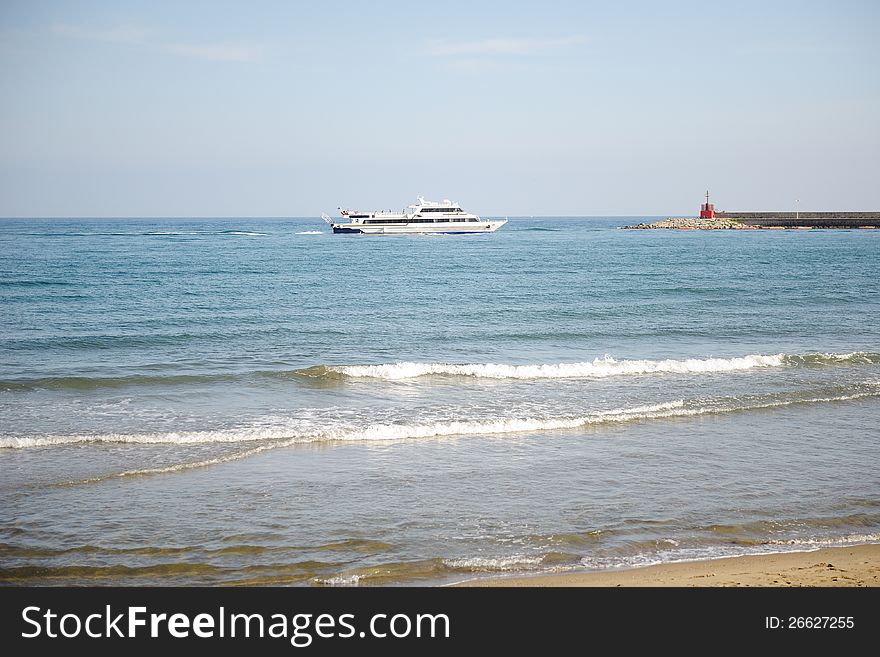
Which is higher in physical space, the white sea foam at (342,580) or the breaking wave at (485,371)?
the breaking wave at (485,371)

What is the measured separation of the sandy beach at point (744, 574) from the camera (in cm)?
738

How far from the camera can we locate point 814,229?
400 ft

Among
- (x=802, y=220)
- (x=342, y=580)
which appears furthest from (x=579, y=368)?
(x=802, y=220)

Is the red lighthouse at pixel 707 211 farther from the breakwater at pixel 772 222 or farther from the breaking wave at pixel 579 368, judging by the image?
the breaking wave at pixel 579 368

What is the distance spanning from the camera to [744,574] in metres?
7.58

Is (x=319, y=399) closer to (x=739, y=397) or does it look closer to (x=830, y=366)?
(x=739, y=397)

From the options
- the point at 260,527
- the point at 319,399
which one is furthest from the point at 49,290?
the point at 260,527

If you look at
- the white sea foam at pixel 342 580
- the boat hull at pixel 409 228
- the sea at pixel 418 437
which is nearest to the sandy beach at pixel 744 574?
the sea at pixel 418 437

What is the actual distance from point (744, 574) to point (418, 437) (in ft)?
21.9

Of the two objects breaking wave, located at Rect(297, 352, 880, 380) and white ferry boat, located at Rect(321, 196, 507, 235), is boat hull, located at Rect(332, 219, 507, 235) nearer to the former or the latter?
white ferry boat, located at Rect(321, 196, 507, 235)

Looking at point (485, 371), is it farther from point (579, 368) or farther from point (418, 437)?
point (418, 437)

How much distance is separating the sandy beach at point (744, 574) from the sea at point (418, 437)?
0.26 metres
